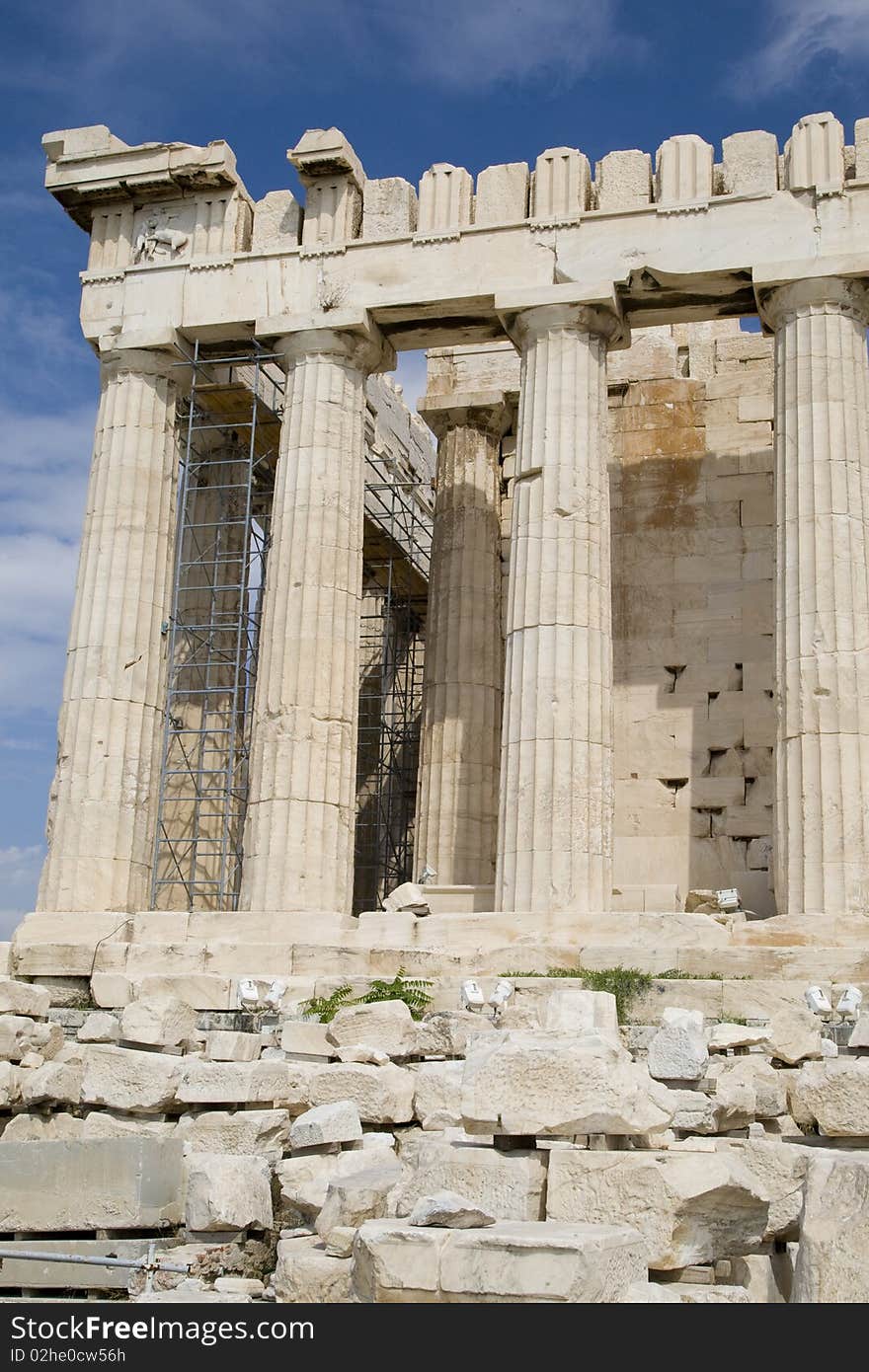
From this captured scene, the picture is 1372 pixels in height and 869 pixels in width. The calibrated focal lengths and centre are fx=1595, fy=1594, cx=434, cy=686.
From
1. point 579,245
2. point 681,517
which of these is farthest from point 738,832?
point 579,245

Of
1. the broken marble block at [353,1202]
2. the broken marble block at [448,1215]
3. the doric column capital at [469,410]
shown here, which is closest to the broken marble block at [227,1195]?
the broken marble block at [353,1202]

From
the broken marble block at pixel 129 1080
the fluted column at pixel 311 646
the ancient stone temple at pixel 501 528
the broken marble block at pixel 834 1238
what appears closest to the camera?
the broken marble block at pixel 834 1238

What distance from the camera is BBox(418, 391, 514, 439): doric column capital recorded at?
26953 mm

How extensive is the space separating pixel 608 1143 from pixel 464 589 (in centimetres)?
1751

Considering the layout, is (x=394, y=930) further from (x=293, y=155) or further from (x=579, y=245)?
(x=293, y=155)

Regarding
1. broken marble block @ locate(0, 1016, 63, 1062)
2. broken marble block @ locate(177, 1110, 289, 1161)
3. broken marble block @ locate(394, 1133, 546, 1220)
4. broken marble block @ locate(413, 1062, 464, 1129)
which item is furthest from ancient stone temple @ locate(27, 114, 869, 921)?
broken marble block @ locate(394, 1133, 546, 1220)

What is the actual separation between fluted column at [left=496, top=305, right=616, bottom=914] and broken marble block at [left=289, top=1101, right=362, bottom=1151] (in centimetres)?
905

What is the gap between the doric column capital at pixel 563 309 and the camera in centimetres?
2198

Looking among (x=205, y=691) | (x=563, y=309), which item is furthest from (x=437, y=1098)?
(x=563, y=309)

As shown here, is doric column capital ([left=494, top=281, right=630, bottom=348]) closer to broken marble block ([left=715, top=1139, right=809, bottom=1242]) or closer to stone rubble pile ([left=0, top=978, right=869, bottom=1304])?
stone rubble pile ([left=0, top=978, right=869, bottom=1304])

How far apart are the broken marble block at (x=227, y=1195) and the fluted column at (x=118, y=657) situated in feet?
39.2

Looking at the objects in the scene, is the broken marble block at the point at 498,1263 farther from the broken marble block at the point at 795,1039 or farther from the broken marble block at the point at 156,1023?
the broken marble block at the point at 156,1023

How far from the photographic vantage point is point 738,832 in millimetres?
23828

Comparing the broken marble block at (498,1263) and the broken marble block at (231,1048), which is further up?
the broken marble block at (231,1048)
